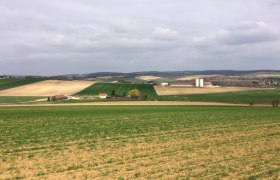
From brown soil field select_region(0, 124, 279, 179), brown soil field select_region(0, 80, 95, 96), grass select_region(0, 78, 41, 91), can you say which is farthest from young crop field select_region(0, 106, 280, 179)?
grass select_region(0, 78, 41, 91)

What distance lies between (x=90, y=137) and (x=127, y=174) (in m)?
11.1

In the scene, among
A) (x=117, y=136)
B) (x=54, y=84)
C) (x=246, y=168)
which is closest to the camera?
(x=246, y=168)

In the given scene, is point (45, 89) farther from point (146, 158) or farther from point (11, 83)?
point (146, 158)

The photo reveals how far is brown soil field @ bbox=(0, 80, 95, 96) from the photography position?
103125 millimetres

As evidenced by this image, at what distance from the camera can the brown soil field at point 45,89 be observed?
4060 inches

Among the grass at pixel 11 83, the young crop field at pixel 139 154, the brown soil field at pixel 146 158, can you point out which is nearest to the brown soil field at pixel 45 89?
the grass at pixel 11 83

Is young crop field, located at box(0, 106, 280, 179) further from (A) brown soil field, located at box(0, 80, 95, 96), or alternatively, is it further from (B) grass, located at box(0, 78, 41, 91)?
(B) grass, located at box(0, 78, 41, 91)

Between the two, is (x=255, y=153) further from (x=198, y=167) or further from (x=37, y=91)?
(x=37, y=91)

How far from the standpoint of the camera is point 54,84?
125125 millimetres

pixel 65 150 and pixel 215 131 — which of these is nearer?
pixel 65 150

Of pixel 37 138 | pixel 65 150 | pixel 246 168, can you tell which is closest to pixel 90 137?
pixel 37 138

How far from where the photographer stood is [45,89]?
112500mm

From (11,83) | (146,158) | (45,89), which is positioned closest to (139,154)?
(146,158)

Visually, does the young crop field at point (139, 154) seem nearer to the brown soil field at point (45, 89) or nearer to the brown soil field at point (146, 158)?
the brown soil field at point (146, 158)
